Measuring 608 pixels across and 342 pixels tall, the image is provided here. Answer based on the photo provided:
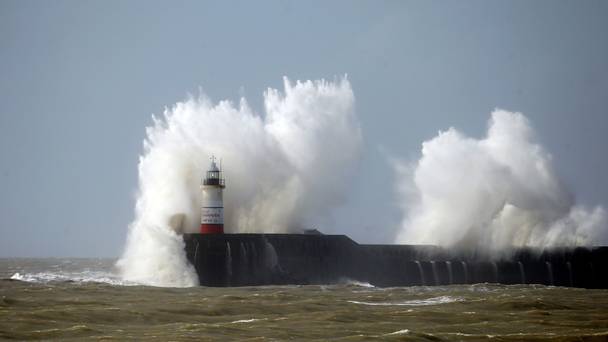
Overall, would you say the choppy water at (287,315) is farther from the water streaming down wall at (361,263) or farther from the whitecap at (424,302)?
the water streaming down wall at (361,263)

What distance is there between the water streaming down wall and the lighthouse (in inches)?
73.9

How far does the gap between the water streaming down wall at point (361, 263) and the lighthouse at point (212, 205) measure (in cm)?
188

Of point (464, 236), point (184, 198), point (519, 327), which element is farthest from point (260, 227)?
point (519, 327)

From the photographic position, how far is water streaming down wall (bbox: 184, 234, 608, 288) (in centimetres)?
3600

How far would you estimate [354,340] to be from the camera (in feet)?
62.5

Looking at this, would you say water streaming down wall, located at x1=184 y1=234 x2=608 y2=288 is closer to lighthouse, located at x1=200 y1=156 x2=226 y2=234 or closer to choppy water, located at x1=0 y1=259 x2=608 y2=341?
lighthouse, located at x1=200 y1=156 x2=226 y2=234

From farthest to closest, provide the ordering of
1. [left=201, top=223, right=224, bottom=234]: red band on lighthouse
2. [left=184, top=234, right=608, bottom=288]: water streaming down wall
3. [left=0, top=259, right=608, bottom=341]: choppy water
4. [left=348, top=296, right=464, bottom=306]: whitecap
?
[left=201, top=223, right=224, bottom=234]: red band on lighthouse < [left=184, top=234, right=608, bottom=288]: water streaming down wall < [left=348, top=296, right=464, bottom=306]: whitecap < [left=0, top=259, right=608, bottom=341]: choppy water

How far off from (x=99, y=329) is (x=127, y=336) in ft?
4.51

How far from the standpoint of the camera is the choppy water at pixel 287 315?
19.8 meters

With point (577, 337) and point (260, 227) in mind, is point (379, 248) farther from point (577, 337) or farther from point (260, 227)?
point (577, 337)

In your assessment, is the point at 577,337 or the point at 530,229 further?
the point at 530,229

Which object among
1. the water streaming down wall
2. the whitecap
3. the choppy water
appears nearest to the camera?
the choppy water

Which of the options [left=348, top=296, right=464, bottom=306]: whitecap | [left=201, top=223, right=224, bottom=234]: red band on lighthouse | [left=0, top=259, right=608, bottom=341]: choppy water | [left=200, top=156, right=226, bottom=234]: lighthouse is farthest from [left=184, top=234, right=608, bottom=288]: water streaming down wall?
[left=348, top=296, right=464, bottom=306]: whitecap

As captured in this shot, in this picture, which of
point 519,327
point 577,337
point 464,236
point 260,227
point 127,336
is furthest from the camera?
point 464,236
